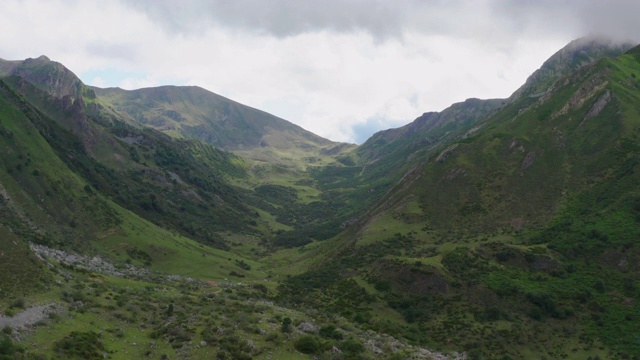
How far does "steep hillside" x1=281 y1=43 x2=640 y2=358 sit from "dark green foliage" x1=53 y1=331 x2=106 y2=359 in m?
50.3

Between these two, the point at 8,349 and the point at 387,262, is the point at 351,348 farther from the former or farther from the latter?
the point at 387,262

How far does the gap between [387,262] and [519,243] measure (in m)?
35.0

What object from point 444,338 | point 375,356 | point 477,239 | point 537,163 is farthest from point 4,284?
point 537,163

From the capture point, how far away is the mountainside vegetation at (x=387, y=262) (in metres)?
54.6

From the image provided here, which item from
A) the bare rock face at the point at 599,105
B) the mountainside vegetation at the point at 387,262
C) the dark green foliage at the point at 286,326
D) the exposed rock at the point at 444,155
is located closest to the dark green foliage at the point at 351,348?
the mountainside vegetation at the point at 387,262

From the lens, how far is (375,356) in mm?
55250

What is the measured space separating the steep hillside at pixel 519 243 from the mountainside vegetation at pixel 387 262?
0.48 metres

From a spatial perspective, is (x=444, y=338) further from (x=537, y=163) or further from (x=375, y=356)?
(x=537, y=163)

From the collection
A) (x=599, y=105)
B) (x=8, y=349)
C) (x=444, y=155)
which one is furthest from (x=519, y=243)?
(x=8, y=349)

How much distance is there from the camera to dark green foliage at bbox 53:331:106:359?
4156cm

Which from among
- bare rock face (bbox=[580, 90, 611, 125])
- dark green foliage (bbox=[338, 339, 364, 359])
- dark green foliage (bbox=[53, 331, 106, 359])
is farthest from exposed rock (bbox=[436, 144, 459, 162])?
dark green foliage (bbox=[53, 331, 106, 359])

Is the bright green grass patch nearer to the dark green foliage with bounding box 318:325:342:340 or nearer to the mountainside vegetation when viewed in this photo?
the mountainside vegetation

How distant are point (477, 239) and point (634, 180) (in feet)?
139

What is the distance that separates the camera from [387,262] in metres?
103
